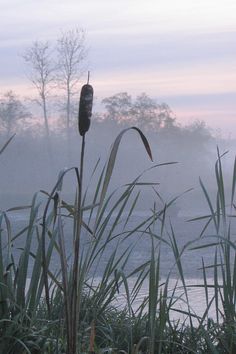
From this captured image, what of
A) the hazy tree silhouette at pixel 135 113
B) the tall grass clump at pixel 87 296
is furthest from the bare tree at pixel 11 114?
the tall grass clump at pixel 87 296

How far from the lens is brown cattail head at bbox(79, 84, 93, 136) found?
188 cm

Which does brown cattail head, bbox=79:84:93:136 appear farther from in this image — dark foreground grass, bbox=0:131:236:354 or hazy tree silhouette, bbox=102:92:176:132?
hazy tree silhouette, bbox=102:92:176:132

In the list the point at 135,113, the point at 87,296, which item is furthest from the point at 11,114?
the point at 87,296

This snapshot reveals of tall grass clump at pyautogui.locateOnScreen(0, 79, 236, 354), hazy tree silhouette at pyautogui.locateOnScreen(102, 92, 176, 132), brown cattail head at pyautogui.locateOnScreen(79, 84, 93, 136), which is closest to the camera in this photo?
brown cattail head at pyautogui.locateOnScreen(79, 84, 93, 136)

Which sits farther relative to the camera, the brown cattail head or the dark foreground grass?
the dark foreground grass

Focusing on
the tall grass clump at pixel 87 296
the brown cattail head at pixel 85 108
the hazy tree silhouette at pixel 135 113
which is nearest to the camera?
the brown cattail head at pixel 85 108

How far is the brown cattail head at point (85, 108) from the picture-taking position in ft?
6.17

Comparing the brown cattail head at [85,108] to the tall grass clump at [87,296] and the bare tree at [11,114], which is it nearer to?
the tall grass clump at [87,296]

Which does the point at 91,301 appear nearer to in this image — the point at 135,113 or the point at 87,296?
the point at 87,296

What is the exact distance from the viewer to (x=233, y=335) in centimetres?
236

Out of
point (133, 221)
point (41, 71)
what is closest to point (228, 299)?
point (133, 221)

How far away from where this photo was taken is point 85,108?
1.89 meters

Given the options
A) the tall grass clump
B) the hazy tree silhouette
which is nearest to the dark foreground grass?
the tall grass clump

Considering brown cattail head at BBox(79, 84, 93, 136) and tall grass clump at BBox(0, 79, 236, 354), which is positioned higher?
brown cattail head at BBox(79, 84, 93, 136)
